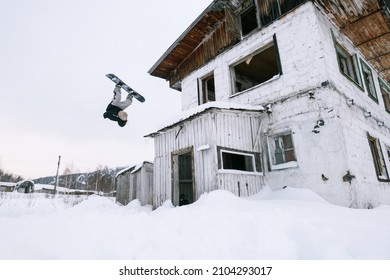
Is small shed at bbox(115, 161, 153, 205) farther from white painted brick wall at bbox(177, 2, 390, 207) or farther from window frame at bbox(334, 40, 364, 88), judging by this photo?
window frame at bbox(334, 40, 364, 88)

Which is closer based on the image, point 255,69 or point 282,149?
point 282,149

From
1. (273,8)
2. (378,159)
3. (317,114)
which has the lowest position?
(378,159)

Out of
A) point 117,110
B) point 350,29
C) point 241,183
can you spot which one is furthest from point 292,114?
point 117,110

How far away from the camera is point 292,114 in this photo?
25.6 ft

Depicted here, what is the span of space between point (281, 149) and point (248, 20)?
654 centimetres

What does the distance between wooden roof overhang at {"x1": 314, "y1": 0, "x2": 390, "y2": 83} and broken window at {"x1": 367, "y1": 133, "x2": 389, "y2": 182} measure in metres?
4.29

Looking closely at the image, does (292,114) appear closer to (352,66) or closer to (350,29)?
(352,66)

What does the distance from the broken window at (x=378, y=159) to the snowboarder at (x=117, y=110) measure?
8.64 meters

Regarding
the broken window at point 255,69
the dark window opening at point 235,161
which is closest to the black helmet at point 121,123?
the dark window opening at point 235,161

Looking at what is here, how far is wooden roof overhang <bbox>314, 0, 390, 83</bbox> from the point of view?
8.49 metres

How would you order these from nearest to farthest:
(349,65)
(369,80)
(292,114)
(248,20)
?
(292,114) → (349,65) → (248,20) → (369,80)

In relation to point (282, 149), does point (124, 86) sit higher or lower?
higher

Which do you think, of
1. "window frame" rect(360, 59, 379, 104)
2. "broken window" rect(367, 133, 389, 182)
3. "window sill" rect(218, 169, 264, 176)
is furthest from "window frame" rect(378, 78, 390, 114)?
"window sill" rect(218, 169, 264, 176)
